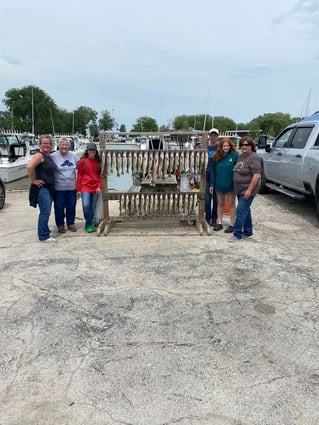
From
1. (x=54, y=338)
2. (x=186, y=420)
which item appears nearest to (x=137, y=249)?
(x=54, y=338)

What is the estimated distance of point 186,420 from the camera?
2172 millimetres

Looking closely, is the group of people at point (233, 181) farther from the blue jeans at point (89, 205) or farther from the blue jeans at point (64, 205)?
the blue jeans at point (64, 205)

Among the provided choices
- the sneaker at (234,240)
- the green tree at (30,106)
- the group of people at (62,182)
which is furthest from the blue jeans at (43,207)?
the green tree at (30,106)

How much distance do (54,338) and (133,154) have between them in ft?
12.1

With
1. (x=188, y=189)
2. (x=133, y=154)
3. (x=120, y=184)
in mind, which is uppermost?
(x=133, y=154)

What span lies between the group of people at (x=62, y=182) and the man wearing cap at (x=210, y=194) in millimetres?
1963

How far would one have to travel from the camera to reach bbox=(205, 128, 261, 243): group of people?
5.44 m

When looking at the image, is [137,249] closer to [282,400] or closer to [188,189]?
[188,189]

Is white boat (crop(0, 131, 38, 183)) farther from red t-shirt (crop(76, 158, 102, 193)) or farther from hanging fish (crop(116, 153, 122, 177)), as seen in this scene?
hanging fish (crop(116, 153, 122, 177))

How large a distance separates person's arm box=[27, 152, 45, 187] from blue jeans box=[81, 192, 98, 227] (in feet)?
2.69

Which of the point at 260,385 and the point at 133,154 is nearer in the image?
the point at 260,385

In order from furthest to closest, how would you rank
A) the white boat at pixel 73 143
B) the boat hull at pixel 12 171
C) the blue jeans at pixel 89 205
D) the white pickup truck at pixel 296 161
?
the boat hull at pixel 12 171 < the white boat at pixel 73 143 < the white pickup truck at pixel 296 161 < the blue jeans at pixel 89 205

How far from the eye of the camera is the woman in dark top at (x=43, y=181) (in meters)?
5.48

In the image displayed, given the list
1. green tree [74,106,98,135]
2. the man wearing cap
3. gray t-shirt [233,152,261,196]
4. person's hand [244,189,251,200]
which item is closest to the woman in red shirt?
the man wearing cap
